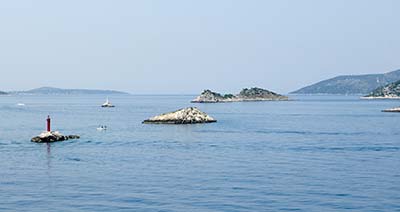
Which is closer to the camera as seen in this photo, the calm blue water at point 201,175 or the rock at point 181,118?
the calm blue water at point 201,175

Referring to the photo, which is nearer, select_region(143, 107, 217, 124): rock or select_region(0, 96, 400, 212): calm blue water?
select_region(0, 96, 400, 212): calm blue water

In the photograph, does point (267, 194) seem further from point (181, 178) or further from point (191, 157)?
point (191, 157)

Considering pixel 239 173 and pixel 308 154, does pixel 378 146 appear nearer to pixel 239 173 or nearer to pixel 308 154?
pixel 308 154

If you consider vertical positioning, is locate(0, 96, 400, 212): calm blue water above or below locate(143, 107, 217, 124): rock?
below

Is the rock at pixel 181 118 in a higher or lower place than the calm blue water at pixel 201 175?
higher

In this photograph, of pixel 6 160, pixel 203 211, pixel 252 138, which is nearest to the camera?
pixel 203 211

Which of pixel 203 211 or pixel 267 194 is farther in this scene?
pixel 267 194

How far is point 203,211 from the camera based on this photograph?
29109mm

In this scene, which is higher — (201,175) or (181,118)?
(181,118)

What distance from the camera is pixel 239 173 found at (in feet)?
136

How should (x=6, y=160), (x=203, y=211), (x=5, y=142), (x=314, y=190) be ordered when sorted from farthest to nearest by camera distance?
(x=5, y=142) → (x=6, y=160) → (x=314, y=190) → (x=203, y=211)

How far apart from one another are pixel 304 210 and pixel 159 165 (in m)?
19.2

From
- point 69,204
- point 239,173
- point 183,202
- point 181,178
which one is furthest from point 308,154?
point 69,204

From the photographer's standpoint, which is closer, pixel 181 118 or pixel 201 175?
pixel 201 175
